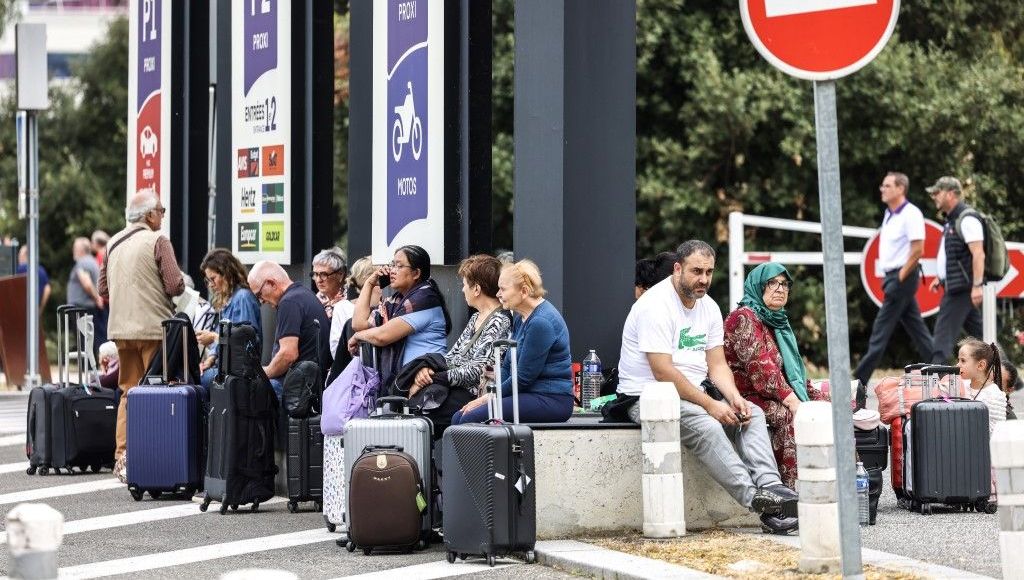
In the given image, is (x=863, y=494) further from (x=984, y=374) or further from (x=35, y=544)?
(x=35, y=544)

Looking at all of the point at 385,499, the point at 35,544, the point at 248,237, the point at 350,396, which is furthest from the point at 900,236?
the point at 35,544

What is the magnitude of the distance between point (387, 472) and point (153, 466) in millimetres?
3433

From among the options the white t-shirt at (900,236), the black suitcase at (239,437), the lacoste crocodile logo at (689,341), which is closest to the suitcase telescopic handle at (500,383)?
the lacoste crocodile logo at (689,341)

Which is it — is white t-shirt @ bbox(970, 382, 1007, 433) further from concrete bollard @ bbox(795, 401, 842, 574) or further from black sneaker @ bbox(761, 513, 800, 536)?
concrete bollard @ bbox(795, 401, 842, 574)

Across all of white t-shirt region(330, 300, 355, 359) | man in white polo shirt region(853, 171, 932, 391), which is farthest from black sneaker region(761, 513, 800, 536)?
man in white polo shirt region(853, 171, 932, 391)

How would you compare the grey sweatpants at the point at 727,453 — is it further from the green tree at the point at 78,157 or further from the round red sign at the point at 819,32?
the green tree at the point at 78,157

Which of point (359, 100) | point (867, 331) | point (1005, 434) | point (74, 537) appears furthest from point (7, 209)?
point (1005, 434)

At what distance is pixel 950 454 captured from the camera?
432 inches

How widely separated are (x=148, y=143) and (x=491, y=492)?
9.71m

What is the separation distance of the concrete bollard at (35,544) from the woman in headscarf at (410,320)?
5.31m

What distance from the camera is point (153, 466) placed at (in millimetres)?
12781

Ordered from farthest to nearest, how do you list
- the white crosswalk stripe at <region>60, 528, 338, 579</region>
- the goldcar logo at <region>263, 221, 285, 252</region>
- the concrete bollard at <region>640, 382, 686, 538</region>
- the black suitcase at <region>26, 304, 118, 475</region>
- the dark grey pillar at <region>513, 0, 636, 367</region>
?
the goldcar logo at <region>263, 221, 285, 252</region>, the black suitcase at <region>26, 304, 118, 475</region>, the dark grey pillar at <region>513, 0, 636, 367</region>, the concrete bollard at <region>640, 382, 686, 538</region>, the white crosswalk stripe at <region>60, 528, 338, 579</region>

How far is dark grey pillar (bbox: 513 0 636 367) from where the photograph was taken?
10617 mm

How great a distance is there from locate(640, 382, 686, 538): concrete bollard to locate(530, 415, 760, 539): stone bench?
0.67 feet
